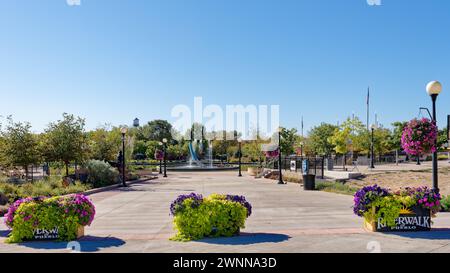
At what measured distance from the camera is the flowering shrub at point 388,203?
867 centimetres

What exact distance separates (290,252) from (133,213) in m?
7.21

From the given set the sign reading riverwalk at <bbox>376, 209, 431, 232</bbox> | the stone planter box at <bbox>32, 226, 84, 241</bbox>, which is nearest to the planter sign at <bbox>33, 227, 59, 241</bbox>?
the stone planter box at <bbox>32, 226, 84, 241</bbox>

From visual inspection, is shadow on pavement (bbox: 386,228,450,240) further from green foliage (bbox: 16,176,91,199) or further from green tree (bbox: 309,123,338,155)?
green tree (bbox: 309,123,338,155)

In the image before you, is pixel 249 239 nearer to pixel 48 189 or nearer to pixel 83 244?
pixel 83 244

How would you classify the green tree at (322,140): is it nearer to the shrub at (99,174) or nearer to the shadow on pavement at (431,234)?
the shrub at (99,174)

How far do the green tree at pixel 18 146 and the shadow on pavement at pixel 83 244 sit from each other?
1562 centimetres

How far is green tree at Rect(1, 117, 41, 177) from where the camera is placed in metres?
21.9

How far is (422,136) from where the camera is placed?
11352 mm

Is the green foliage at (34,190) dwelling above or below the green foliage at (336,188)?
above

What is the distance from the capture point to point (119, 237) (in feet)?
28.9

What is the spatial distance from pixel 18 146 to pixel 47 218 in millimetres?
15779

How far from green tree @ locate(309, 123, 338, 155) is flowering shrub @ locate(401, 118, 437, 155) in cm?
4989

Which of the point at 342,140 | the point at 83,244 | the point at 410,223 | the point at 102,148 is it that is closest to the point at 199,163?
the point at 342,140

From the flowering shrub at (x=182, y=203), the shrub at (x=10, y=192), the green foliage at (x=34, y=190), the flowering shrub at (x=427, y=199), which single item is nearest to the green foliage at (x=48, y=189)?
the green foliage at (x=34, y=190)
